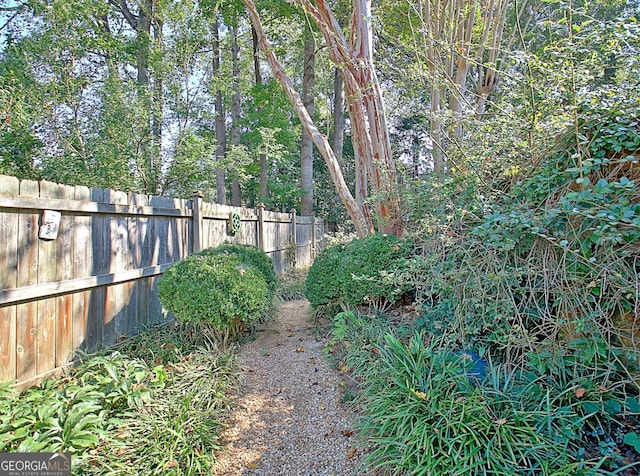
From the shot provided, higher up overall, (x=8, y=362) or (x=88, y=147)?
(x=88, y=147)

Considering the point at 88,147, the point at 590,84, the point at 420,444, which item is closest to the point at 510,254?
the point at 420,444

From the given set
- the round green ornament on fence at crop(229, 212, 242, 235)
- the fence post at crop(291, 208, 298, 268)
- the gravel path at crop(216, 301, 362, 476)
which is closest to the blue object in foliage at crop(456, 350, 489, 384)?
the gravel path at crop(216, 301, 362, 476)

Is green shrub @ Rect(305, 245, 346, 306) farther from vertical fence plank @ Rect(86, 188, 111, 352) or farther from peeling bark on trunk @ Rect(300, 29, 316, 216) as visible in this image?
peeling bark on trunk @ Rect(300, 29, 316, 216)

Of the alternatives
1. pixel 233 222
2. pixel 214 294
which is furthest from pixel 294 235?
pixel 214 294

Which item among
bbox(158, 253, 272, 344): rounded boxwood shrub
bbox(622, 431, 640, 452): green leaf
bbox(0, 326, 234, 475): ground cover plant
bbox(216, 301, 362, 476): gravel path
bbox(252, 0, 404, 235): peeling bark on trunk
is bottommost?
bbox(216, 301, 362, 476): gravel path

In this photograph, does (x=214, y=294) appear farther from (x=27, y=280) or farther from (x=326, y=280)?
(x=27, y=280)

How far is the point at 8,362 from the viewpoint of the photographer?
8.36ft

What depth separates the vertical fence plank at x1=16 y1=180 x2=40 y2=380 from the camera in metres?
2.65

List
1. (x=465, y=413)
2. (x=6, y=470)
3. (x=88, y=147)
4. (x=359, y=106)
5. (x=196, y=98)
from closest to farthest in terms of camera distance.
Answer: (x=6, y=470), (x=465, y=413), (x=359, y=106), (x=88, y=147), (x=196, y=98)

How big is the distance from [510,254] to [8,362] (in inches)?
137

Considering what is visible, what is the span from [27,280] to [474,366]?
10.5 feet

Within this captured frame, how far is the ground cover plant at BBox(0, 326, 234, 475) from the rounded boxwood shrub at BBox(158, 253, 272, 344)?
59 centimetres

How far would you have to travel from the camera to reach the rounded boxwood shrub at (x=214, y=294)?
12.1 feet

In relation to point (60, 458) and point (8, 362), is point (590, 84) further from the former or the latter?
point (8, 362)
